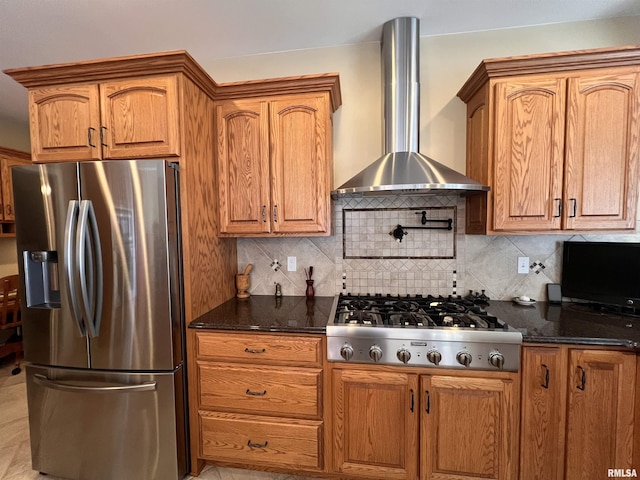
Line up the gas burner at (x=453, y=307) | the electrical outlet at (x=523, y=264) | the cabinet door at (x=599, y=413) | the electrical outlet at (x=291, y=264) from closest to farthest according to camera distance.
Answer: the cabinet door at (x=599, y=413)
the gas burner at (x=453, y=307)
the electrical outlet at (x=523, y=264)
the electrical outlet at (x=291, y=264)

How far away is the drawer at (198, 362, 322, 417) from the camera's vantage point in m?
1.66

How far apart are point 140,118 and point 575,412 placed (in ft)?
9.26

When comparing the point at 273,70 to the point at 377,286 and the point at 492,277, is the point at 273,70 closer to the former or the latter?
the point at 377,286

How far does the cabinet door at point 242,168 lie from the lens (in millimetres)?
2014

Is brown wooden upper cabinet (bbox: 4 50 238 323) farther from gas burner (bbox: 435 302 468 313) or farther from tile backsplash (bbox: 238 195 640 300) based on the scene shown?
gas burner (bbox: 435 302 468 313)

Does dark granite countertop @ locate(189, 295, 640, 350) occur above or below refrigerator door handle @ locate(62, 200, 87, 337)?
below

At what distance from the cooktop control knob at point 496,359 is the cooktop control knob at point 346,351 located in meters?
0.71

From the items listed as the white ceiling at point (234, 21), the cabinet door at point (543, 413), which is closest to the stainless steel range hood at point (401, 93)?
the white ceiling at point (234, 21)

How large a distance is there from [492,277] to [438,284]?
1.26ft

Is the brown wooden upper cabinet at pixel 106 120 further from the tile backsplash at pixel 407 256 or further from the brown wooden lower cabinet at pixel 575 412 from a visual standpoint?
the brown wooden lower cabinet at pixel 575 412

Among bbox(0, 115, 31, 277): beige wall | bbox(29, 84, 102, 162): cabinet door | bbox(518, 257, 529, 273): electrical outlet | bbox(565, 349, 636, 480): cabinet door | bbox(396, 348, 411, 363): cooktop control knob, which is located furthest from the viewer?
bbox(0, 115, 31, 277): beige wall

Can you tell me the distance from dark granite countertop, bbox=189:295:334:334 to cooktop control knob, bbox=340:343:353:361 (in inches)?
5.5

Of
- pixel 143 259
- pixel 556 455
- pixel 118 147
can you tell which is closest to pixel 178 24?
pixel 118 147

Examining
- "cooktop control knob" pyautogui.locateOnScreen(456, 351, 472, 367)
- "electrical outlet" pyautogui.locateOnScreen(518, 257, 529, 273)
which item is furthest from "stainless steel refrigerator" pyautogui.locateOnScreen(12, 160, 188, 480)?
"electrical outlet" pyautogui.locateOnScreen(518, 257, 529, 273)
